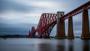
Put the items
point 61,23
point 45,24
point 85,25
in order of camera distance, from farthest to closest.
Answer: point 45,24, point 61,23, point 85,25

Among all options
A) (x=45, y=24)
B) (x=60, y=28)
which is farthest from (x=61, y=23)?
(x=45, y=24)

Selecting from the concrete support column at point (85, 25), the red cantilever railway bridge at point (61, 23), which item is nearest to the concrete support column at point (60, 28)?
the red cantilever railway bridge at point (61, 23)

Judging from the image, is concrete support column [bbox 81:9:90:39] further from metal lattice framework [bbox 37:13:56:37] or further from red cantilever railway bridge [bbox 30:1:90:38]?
metal lattice framework [bbox 37:13:56:37]

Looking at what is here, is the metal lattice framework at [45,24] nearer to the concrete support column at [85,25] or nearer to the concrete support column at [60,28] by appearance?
the concrete support column at [60,28]

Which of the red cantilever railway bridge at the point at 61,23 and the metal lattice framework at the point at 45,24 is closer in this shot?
the red cantilever railway bridge at the point at 61,23

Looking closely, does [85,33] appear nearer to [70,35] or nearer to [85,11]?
[85,11]

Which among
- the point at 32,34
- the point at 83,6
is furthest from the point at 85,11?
the point at 32,34

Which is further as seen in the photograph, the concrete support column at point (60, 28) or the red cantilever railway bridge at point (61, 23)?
the concrete support column at point (60, 28)

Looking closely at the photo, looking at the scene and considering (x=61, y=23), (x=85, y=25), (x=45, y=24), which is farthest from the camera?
(x=45, y=24)

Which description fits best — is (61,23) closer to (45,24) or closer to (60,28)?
(60,28)

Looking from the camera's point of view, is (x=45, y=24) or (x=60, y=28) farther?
(x=45, y=24)

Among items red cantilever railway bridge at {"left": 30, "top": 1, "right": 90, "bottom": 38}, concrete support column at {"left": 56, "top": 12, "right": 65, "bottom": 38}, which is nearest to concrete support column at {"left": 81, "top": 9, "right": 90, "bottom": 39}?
red cantilever railway bridge at {"left": 30, "top": 1, "right": 90, "bottom": 38}
